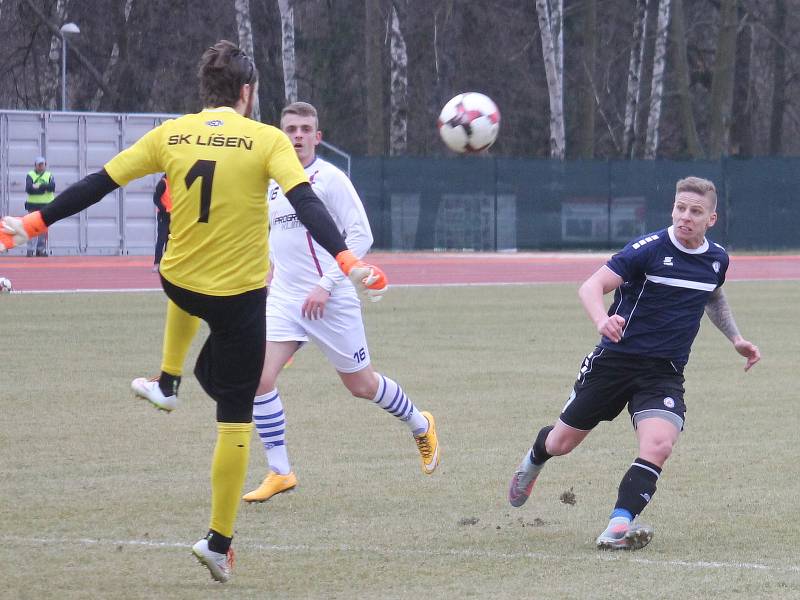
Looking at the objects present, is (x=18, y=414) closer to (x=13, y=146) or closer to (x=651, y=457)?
(x=651, y=457)

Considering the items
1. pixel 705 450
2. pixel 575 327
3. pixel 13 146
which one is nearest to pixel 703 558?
pixel 705 450

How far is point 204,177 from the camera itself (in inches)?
210

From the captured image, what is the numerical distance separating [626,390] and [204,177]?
229 centimetres

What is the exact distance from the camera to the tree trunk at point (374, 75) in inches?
1631

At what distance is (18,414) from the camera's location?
995 cm

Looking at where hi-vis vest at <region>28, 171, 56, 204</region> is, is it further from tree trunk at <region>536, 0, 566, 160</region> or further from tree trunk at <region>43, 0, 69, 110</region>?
tree trunk at <region>536, 0, 566, 160</region>

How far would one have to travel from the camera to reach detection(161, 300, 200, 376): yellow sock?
611cm

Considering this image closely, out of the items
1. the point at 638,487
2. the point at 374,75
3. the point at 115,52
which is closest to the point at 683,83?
the point at 374,75

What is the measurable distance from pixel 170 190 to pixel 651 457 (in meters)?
2.41

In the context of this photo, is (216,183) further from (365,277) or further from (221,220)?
(365,277)

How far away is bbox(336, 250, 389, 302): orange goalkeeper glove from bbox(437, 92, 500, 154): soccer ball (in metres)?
5.91

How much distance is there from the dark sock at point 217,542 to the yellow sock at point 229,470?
0.03 metres

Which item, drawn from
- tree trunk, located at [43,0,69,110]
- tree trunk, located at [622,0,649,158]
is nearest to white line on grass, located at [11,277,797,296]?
tree trunk, located at [622,0,649,158]

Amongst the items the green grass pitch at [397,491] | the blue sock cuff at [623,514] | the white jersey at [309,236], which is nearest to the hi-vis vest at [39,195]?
the green grass pitch at [397,491]
